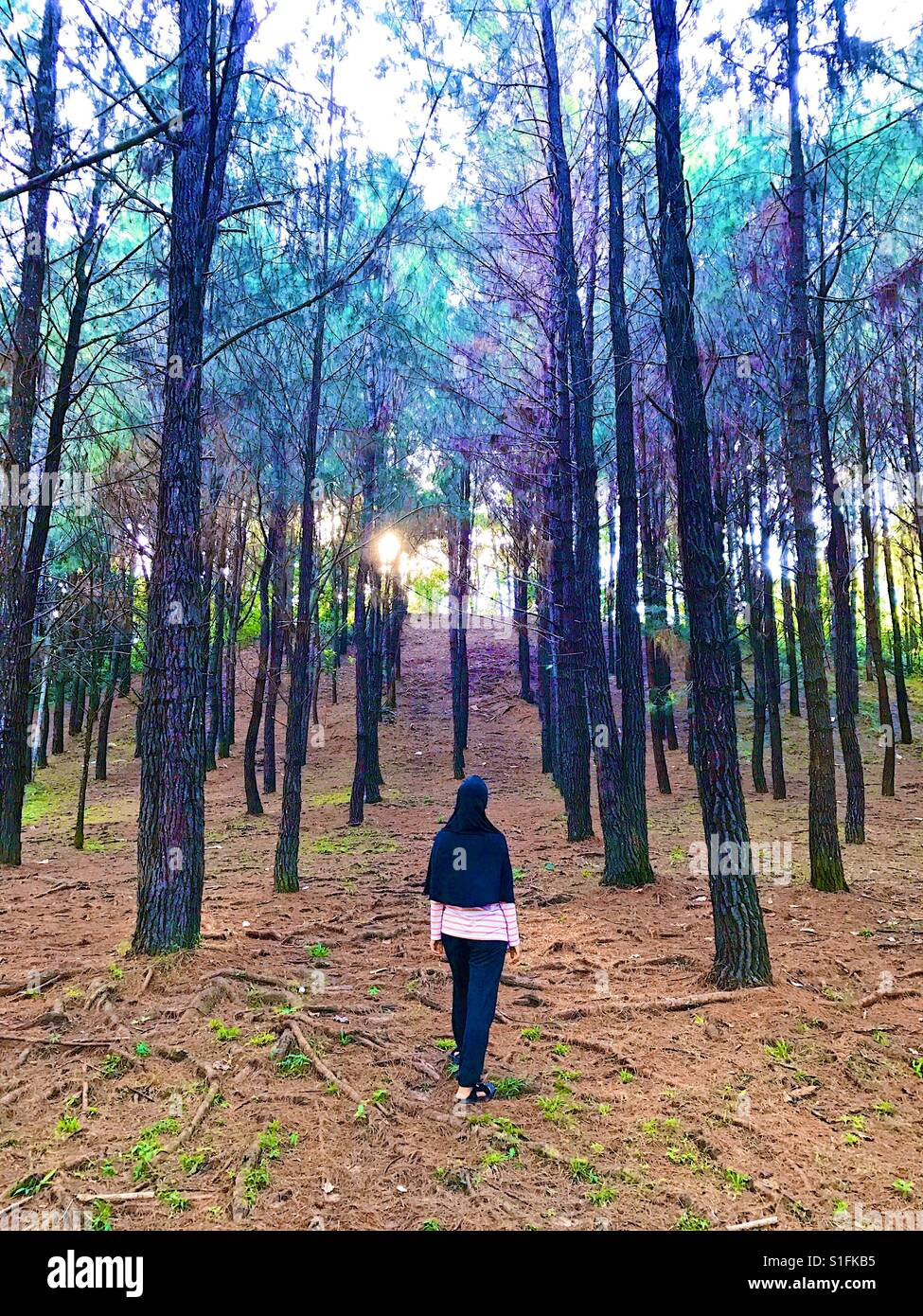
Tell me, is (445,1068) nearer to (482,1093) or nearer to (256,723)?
(482,1093)

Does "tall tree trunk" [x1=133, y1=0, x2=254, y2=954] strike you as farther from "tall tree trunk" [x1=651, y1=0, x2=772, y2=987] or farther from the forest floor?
"tall tree trunk" [x1=651, y1=0, x2=772, y2=987]

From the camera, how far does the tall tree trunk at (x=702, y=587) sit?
17.2ft

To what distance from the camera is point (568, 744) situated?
11.7 m

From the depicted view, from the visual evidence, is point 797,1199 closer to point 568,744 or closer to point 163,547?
point 163,547

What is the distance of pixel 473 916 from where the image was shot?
4.00 metres

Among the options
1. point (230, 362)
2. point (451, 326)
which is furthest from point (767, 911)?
point (451, 326)

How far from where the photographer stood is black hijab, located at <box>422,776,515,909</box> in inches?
157

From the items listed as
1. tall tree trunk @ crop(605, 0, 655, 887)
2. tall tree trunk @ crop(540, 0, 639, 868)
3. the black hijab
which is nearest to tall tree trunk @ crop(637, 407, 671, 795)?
tall tree trunk @ crop(540, 0, 639, 868)

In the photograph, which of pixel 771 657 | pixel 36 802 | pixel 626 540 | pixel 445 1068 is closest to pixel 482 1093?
pixel 445 1068

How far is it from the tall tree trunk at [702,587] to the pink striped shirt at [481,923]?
1876mm

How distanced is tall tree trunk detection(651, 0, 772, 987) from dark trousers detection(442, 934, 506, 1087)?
1999 mm

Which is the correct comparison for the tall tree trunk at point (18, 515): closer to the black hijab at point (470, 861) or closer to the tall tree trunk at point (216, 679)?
the tall tree trunk at point (216, 679)

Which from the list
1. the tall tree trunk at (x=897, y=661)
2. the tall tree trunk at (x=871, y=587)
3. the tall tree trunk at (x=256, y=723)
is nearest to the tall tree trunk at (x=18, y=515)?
the tall tree trunk at (x=256, y=723)

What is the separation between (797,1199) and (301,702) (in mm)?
7551
